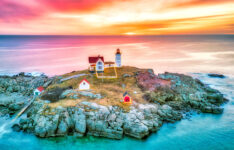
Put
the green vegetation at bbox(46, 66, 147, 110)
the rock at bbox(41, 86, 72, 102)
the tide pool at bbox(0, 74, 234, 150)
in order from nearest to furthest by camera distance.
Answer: the tide pool at bbox(0, 74, 234, 150)
the green vegetation at bbox(46, 66, 147, 110)
the rock at bbox(41, 86, 72, 102)

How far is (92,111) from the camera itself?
2655cm

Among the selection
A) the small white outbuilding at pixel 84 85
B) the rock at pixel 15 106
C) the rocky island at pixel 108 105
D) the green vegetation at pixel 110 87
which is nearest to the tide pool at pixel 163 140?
the rocky island at pixel 108 105

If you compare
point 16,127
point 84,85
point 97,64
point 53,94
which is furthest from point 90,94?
point 16,127

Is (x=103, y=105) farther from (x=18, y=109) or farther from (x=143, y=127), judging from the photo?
(x=18, y=109)

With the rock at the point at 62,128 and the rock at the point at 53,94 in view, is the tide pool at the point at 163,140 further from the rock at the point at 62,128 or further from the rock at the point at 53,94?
the rock at the point at 53,94

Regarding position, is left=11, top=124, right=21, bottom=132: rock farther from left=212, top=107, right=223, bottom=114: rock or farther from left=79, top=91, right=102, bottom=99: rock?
left=212, top=107, right=223, bottom=114: rock

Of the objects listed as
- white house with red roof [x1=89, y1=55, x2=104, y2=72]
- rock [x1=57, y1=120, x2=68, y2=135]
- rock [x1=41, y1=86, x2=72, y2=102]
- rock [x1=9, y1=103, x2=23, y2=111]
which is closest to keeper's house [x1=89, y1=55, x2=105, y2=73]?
white house with red roof [x1=89, y1=55, x2=104, y2=72]

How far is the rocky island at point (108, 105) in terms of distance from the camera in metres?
25.4

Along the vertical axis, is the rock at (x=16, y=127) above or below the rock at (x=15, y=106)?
below

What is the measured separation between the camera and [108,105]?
92.5ft

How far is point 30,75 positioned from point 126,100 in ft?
150

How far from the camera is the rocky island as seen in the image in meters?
25.4

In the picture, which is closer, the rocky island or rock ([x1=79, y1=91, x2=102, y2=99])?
the rocky island

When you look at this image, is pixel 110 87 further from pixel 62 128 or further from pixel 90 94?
pixel 62 128
